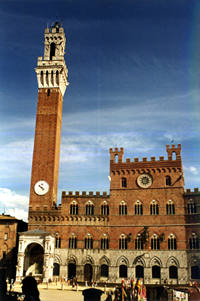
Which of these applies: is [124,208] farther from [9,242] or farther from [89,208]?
[9,242]

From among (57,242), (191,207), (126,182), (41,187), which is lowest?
(57,242)

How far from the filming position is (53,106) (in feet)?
175

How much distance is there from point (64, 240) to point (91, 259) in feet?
16.3

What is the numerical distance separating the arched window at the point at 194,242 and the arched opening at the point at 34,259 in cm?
2177

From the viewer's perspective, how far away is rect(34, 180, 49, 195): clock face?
4881 cm

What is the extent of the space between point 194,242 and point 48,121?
30.3 metres

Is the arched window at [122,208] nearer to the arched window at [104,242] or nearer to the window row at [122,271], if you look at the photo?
the arched window at [104,242]

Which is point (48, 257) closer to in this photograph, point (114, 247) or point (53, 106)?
point (114, 247)

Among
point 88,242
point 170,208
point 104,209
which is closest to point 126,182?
point 104,209

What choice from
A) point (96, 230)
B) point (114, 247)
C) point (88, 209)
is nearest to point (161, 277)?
point (114, 247)

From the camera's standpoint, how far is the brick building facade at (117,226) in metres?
43.0

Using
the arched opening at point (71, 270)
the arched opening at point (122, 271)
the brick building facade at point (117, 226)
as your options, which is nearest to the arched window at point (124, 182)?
the brick building facade at point (117, 226)

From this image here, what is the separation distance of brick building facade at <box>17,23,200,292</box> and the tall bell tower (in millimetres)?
170

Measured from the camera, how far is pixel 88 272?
44406 mm
